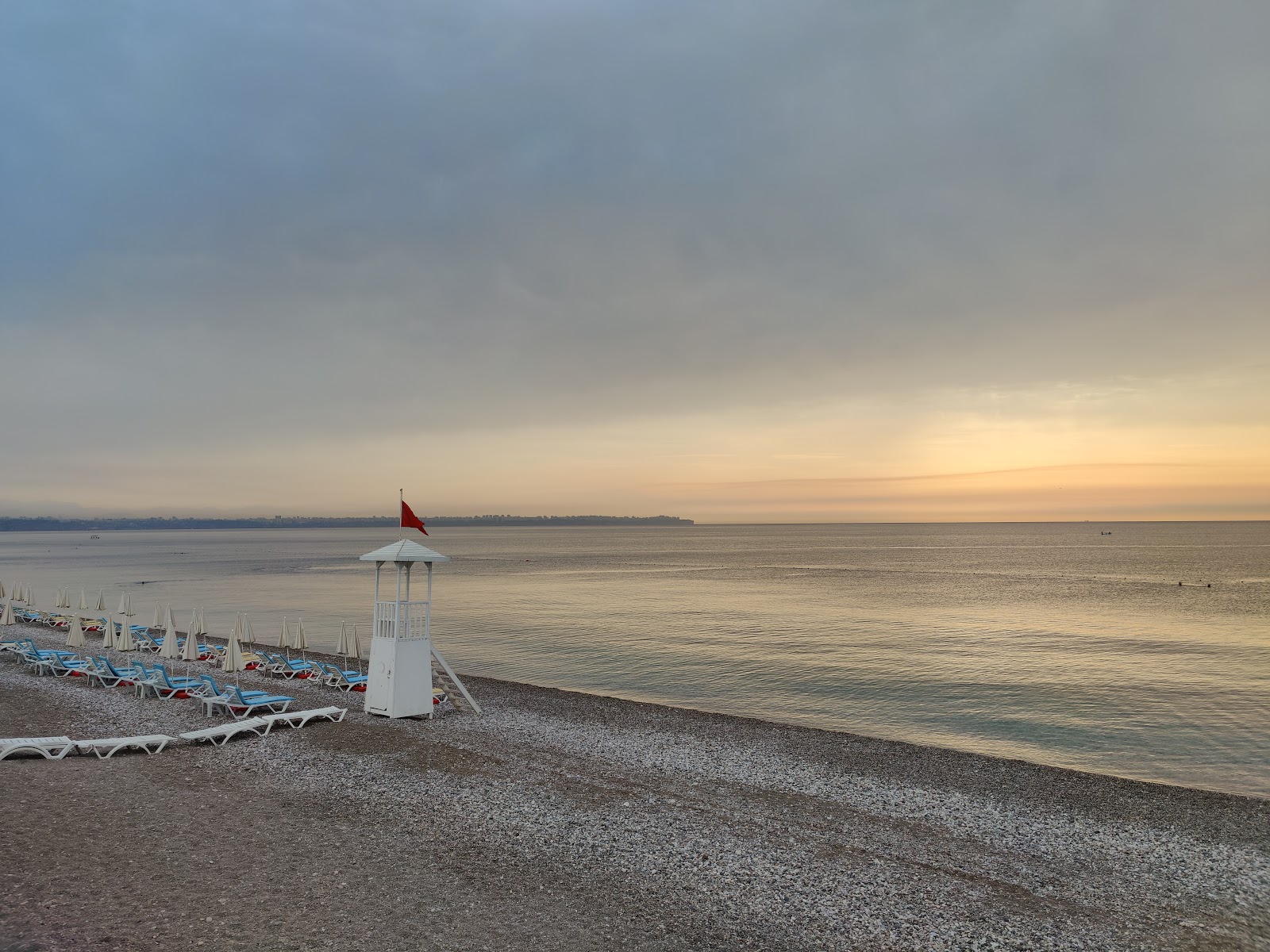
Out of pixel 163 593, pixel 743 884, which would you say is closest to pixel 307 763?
pixel 743 884

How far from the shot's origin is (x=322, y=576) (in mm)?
76062

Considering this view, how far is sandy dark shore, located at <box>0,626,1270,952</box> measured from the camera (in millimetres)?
6758

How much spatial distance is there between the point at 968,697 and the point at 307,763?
1871 cm

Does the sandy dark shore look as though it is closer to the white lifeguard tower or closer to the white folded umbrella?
the white lifeguard tower

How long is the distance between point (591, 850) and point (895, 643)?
2795 centimetres

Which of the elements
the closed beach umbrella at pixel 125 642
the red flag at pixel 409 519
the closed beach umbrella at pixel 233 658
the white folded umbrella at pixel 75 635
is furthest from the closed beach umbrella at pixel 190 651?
the red flag at pixel 409 519

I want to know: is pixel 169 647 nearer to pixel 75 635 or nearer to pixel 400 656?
pixel 75 635

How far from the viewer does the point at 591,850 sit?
855 cm

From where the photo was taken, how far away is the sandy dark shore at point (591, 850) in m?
6.76

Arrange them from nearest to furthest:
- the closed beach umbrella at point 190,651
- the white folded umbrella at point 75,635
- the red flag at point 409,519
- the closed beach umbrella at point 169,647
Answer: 1. the red flag at point 409,519
2. the closed beach umbrella at point 169,647
3. the closed beach umbrella at point 190,651
4. the white folded umbrella at point 75,635

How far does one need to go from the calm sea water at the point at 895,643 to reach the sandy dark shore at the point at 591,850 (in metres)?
5.83

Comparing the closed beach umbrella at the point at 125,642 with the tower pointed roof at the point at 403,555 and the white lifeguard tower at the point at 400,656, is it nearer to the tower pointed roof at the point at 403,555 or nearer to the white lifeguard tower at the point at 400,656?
the white lifeguard tower at the point at 400,656

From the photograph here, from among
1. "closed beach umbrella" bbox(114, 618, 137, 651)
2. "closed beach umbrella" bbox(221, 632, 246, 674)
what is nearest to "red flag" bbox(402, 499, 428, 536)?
"closed beach umbrella" bbox(221, 632, 246, 674)

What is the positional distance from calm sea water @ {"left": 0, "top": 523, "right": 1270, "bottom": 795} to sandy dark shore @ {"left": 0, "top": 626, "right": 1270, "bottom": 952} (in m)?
5.83
